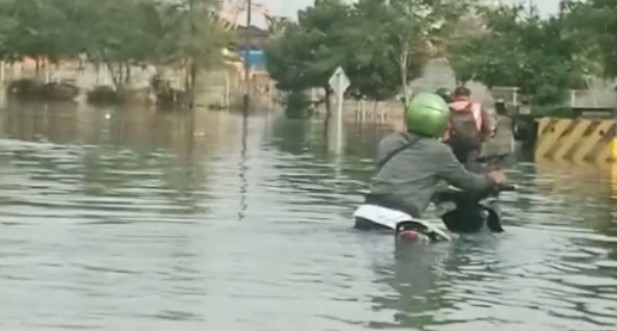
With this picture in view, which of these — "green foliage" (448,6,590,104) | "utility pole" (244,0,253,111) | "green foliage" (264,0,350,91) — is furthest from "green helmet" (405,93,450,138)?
"utility pole" (244,0,253,111)

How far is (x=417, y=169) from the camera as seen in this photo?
12.7 m

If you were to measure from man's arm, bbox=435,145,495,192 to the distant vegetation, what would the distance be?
1203 inches

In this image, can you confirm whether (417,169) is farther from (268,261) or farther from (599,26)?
(599,26)

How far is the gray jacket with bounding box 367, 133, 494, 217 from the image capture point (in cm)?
1267

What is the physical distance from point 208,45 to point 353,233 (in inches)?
2730

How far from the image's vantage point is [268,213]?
15961mm

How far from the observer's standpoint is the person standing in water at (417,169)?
12672 mm

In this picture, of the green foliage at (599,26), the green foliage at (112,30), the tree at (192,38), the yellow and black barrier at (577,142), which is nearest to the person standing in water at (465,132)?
the yellow and black barrier at (577,142)

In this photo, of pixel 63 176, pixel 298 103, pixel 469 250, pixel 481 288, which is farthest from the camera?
pixel 298 103

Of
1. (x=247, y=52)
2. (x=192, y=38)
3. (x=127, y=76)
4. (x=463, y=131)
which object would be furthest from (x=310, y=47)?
(x=463, y=131)

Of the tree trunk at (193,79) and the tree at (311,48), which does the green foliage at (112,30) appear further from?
the tree at (311,48)

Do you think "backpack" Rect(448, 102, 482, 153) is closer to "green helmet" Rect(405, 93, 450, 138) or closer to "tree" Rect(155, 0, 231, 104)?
"green helmet" Rect(405, 93, 450, 138)

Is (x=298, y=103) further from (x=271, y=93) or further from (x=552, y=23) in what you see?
(x=552, y=23)

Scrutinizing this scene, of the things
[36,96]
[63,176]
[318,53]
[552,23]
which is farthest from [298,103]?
[63,176]
